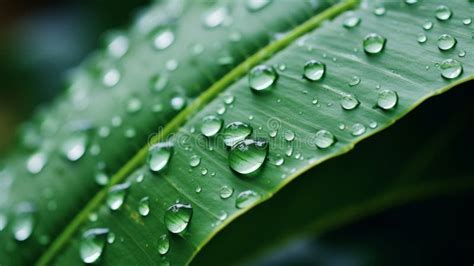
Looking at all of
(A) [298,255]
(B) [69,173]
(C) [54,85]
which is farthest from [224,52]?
(C) [54,85]

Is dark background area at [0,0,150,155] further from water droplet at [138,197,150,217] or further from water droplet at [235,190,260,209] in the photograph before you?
water droplet at [235,190,260,209]

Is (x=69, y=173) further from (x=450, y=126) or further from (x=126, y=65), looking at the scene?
(x=450, y=126)

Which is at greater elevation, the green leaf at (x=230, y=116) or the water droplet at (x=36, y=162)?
the green leaf at (x=230, y=116)

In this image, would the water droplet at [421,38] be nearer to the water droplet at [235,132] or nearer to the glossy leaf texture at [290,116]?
the glossy leaf texture at [290,116]

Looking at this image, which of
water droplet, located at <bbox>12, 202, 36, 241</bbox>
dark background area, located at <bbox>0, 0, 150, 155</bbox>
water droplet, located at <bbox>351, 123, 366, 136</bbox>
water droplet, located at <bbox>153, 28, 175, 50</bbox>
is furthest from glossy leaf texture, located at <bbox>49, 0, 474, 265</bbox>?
dark background area, located at <bbox>0, 0, 150, 155</bbox>

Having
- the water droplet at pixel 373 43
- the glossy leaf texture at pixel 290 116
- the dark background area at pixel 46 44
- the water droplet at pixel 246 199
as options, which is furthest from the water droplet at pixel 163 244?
the dark background area at pixel 46 44

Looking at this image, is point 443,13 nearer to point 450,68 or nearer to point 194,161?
Answer: point 450,68
